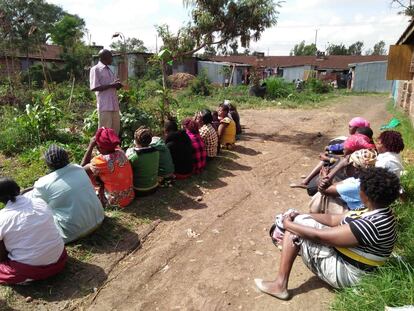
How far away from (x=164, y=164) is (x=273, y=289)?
9.97 ft

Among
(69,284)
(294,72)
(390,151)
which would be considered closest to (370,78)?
(294,72)

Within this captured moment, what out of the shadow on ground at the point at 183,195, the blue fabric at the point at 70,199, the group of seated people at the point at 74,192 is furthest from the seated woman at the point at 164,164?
the blue fabric at the point at 70,199

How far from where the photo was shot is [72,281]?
3.54 meters

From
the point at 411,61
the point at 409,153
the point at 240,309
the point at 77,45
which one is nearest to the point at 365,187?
the point at 240,309

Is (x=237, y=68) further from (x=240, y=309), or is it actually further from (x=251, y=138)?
(x=240, y=309)

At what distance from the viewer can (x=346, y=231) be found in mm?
2744

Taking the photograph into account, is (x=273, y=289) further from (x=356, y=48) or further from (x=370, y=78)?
(x=356, y=48)

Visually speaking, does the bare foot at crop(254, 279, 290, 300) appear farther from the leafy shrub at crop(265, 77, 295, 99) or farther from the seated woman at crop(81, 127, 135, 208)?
the leafy shrub at crop(265, 77, 295, 99)

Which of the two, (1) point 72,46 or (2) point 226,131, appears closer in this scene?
(2) point 226,131

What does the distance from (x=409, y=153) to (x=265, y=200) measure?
131 inches

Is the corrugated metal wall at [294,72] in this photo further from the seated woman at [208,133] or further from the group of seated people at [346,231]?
the group of seated people at [346,231]

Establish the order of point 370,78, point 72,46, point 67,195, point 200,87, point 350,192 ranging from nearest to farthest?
point 350,192 < point 67,195 < point 200,87 < point 72,46 < point 370,78

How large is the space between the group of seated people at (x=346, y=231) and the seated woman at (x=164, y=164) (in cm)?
257

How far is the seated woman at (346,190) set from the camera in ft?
12.4
